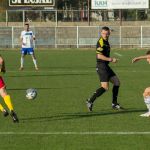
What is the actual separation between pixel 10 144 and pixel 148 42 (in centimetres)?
4171

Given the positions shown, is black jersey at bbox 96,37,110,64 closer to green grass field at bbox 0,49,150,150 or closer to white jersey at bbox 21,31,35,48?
green grass field at bbox 0,49,150,150

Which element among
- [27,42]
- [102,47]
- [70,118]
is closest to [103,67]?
[102,47]

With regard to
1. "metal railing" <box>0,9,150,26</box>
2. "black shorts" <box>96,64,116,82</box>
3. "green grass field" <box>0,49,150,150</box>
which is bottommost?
"green grass field" <box>0,49,150,150</box>

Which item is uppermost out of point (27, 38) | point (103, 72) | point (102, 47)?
point (102, 47)

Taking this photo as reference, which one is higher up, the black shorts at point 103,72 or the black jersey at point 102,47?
the black jersey at point 102,47

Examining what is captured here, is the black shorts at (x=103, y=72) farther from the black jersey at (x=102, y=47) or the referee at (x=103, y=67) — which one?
the black jersey at (x=102, y=47)

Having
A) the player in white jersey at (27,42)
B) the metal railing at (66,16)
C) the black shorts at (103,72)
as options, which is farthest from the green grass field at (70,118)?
the metal railing at (66,16)

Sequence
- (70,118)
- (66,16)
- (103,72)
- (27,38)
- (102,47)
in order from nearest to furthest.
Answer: (70,118)
(102,47)
(103,72)
(27,38)
(66,16)

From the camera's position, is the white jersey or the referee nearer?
the referee

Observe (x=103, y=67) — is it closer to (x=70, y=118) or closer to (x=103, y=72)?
(x=103, y=72)

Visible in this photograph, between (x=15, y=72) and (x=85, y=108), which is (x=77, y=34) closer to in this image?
(x=15, y=72)

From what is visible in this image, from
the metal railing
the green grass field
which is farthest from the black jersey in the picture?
the metal railing

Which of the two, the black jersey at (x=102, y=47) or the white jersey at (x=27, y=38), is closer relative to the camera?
the black jersey at (x=102, y=47)

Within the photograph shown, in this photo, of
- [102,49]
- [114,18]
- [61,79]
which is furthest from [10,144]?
[114,18]
